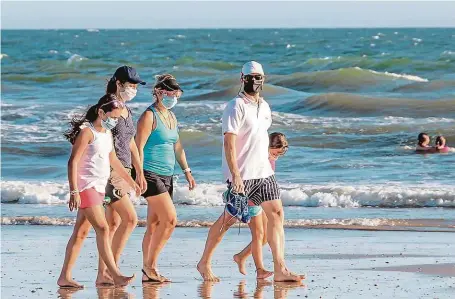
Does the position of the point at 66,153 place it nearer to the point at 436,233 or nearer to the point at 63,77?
the point at 436,233

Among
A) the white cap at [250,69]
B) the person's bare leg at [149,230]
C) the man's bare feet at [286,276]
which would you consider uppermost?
the white cap at [250,69]

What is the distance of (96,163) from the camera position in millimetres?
7469

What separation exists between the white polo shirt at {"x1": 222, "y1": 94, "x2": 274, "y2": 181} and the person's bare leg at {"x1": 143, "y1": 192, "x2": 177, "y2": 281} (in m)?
0.47

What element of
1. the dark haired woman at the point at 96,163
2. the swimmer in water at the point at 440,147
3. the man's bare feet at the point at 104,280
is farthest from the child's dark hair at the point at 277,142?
the swimmer in water at the point at 440,147

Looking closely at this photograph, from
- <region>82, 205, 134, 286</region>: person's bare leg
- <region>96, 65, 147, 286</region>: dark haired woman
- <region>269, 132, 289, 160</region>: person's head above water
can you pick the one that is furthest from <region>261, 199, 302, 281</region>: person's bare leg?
<region>82, 205, 134, 286</region>: person's bare leg

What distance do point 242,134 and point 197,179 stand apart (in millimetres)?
8717

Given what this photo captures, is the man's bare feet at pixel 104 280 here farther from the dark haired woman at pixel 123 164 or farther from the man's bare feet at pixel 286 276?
the man's bare feet at pixel 286 276

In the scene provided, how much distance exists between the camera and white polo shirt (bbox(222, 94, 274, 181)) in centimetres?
762

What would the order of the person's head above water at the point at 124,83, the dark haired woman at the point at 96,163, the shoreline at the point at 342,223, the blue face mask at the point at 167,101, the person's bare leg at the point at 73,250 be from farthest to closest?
the shoreline at the point at 342,223, the blue face mask at the point at 167,101, the person's head above water at the point at 124,83, the person's bare leg at the point at 73,250, the dark haired woman at the point at 96,163

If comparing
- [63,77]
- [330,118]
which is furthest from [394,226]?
[63,77]

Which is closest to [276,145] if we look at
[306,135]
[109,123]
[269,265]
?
[269,265]

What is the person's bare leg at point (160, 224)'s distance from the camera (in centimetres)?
788

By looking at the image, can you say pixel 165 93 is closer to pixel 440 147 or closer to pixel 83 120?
pixel 83 120

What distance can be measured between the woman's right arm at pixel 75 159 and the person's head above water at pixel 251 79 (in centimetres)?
111
